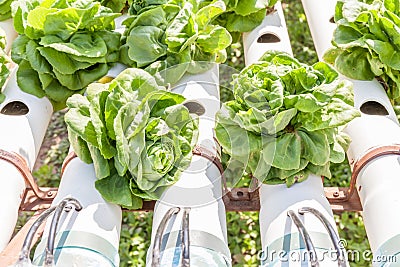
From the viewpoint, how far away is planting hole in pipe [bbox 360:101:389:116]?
155 centimetres

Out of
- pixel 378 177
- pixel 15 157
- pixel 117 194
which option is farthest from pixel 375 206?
pixel 15 157

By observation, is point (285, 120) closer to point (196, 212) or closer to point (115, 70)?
point (196, 212)

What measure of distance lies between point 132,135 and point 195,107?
11.3 inches

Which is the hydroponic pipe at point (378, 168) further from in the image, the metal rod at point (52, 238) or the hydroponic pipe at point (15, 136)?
the hydroponic pipe at point (15, 136)

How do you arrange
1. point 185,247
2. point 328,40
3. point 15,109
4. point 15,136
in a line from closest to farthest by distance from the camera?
point 185,247, point 15,136, point 15,109, point 328,40

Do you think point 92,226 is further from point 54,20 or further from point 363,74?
point 363,74

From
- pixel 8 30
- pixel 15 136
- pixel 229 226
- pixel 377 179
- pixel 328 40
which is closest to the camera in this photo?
pixel 377 179

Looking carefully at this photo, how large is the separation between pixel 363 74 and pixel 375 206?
0.45 metres

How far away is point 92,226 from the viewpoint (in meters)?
1.25

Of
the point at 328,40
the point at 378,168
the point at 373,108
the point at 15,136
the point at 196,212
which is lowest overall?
the point at 196,212

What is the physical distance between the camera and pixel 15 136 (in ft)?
4.85

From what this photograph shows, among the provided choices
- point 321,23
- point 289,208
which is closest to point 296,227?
point 289,208

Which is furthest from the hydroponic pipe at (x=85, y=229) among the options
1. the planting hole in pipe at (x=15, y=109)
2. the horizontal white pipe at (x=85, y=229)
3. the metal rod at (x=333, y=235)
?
the metal rod at (x=333, y=235)

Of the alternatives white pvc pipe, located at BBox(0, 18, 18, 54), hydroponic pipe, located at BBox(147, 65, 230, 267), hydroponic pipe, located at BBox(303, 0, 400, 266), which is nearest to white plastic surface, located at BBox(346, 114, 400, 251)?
hydroponic pipe, located at BBox(303, 0, 400, 266)
